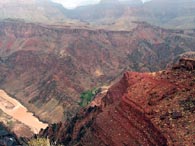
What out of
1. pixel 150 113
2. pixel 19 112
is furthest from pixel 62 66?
pixel 150 113

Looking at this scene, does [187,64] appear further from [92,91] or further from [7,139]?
[92,91]

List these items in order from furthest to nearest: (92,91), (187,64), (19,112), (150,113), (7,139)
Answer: (19,112)
(92,91)
(7,139)
(187,64)
(150,113)

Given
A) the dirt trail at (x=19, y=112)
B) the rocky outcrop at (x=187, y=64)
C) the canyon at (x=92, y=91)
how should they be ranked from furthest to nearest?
1. the dirt trail at (x=19, y=112)
2. the rocky outcrop at (x=187, y=64)
3. the canyon at (x=92, y=91)

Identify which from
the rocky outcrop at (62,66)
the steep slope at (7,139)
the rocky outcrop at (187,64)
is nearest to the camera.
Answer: the rocky outcrop at (187,64)

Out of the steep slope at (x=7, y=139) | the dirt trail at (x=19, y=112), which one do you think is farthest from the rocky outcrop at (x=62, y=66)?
the steep slope at (x=7, y=139)

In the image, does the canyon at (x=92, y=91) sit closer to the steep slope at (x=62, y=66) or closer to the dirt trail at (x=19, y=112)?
the steep slope at (x=62, y=66)

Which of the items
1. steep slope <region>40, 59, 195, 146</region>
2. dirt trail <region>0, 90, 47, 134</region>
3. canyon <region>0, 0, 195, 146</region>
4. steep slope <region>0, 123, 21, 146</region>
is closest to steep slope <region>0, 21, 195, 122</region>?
canyon <region>0, 0, 195, 146</region>

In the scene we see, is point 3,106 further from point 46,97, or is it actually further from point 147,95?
point 147,95
